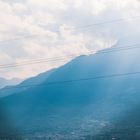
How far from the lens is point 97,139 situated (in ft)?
606

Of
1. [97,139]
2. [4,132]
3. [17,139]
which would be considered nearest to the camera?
[17,139]

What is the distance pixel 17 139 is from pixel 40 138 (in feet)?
69.7

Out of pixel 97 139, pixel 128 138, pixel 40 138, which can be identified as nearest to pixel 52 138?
pixel 40 138

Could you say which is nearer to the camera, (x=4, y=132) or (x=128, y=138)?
(x=128, y=138)

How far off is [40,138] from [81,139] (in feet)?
71.2

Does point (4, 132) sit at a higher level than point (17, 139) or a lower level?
higher

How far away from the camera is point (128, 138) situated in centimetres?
18325

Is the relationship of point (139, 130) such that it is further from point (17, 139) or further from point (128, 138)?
point (17, 139)

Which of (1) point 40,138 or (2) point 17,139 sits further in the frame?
A: (1) point 40,138

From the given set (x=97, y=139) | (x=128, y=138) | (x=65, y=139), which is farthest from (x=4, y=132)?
(x=128, y=138)

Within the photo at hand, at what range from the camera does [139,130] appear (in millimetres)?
198375

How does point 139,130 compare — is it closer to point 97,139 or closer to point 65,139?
point 97,139

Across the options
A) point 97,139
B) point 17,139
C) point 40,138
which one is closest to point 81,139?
point 97,139

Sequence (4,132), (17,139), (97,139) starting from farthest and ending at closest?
(4,132) < (97,139) < (17,139)
